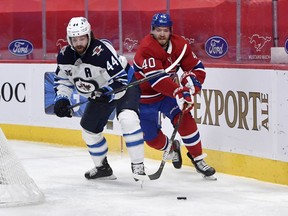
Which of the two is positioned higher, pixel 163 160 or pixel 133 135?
pixel 133 135

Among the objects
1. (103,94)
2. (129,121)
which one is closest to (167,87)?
(129,121)

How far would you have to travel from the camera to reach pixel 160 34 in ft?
19.8

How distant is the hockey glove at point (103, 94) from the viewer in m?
5.68

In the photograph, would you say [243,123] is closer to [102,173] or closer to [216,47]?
[102,173]

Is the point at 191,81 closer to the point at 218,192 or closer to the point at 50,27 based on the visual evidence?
the point at 218,192

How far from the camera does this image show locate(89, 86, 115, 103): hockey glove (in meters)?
5.68

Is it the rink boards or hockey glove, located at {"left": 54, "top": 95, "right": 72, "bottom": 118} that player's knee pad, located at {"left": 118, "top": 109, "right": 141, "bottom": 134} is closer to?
hockey glove, located at {"left": 54, "top": 95, "right": 72, "bottom": 118}

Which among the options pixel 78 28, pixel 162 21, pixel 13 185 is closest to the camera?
pixel 13 185

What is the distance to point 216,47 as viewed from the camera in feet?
23.2

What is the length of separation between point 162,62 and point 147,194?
3.14 ft

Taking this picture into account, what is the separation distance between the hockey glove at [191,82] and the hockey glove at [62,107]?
71cm

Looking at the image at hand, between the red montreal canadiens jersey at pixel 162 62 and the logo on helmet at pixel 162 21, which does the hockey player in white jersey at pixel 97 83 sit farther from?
the logo on helmet at pixel 162 21

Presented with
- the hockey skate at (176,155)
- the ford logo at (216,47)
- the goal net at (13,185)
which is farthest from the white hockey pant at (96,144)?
the ford logo at (216,47)

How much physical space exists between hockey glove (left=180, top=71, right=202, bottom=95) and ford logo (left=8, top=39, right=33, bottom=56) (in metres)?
3.05
